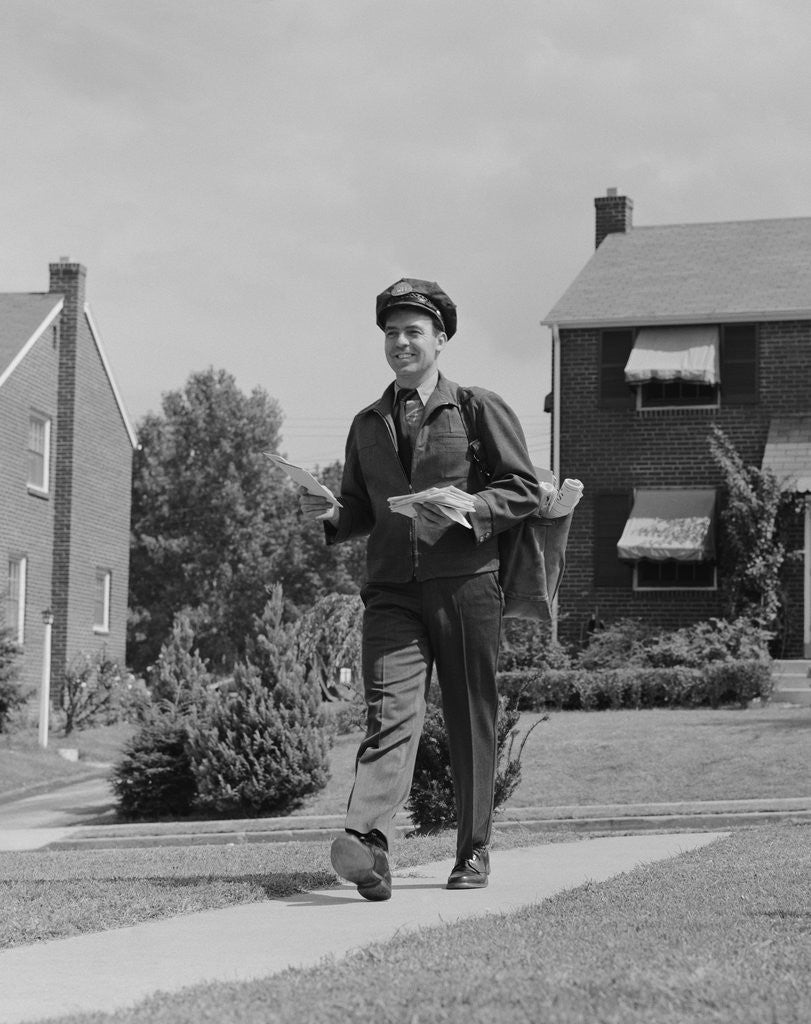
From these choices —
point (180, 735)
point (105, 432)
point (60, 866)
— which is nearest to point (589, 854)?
point (60, 866)

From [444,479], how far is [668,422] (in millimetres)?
23179

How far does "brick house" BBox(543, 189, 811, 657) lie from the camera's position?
27.9m

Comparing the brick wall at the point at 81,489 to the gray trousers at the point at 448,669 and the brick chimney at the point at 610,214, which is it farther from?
the gray trousers at the point at 448,669

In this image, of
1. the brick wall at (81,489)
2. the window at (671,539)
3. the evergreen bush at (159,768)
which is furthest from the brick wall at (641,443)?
the evergreen bush at (159,768)

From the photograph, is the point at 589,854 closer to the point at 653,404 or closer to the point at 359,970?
the point at 359,970

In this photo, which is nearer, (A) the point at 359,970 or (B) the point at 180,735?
(A) the point at 359,970

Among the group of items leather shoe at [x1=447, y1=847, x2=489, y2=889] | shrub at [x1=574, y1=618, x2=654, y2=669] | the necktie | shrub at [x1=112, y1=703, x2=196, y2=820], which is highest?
the necktie

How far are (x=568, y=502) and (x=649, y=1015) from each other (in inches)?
120

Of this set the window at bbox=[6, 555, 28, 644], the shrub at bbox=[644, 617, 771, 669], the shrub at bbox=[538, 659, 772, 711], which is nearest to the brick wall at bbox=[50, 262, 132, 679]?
the window at bbox=[6, 555, 28, 644]

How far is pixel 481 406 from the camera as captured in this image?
6336 millimetres

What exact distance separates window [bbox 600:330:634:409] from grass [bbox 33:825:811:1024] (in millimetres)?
23791

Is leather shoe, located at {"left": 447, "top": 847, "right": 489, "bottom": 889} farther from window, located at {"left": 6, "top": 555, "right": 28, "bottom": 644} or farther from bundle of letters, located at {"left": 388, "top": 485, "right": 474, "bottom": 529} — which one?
window, located at {"left": 6, "top": 555, "right": 28, "bottom": 644}

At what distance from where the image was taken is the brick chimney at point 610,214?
33250 mm

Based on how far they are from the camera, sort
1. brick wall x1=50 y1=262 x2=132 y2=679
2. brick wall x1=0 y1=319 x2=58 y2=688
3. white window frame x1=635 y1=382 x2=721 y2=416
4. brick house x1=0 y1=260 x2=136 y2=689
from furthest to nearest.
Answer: brick wall x1=50 y1=262 x2=132 y2=679 → brick house x1=0 y1=260 x2=136 y2=689 → brick wall x1=0 y1=319 x2=58 y2=688 → white window frame x1=635 y1=382 x2=721 y2=416
